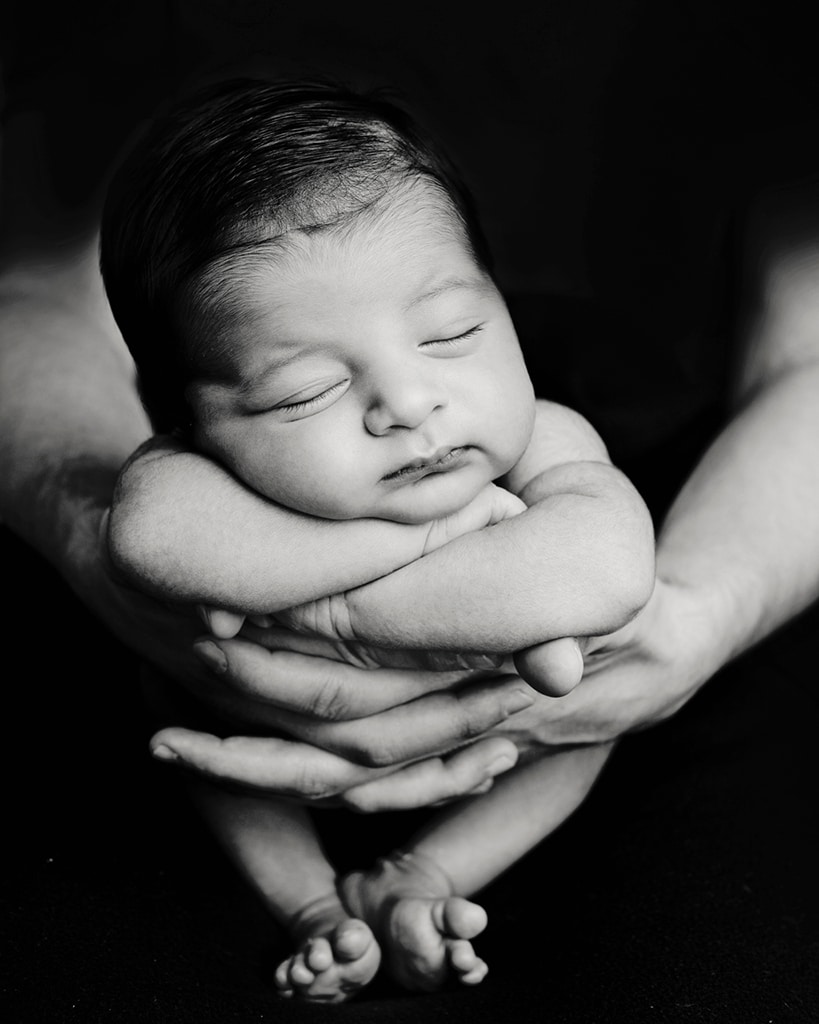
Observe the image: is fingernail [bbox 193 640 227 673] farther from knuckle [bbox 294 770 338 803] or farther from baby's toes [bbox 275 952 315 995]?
baby's toes [bbox 275 952 315 995]

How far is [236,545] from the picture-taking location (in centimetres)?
88

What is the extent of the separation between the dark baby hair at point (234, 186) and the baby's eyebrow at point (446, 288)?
1.4 inches

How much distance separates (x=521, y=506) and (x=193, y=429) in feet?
0.93

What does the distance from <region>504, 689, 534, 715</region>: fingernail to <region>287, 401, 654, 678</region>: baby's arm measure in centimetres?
11

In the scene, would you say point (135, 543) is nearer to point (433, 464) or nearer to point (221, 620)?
point (221, 620)

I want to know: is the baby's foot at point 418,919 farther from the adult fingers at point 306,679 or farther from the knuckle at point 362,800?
the adult fingers at point 306,679

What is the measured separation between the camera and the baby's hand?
3.03ft

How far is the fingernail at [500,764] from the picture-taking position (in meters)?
1.00

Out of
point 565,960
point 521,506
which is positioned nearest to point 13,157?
point 521,506

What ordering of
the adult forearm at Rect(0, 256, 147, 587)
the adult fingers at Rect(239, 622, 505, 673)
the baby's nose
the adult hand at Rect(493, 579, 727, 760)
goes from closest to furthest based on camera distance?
the baby's nose, the adult fingers at Rect(239, 622, 505, 673), the adult hand at Rect(493, 579, 727, 760), the adult forearm at Rect(0, 256, 147, 587)

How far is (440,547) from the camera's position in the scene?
3.00ft

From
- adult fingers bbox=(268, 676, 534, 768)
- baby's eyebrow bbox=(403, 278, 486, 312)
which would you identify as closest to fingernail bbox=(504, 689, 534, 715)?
adult fingers bbox=(268, 676, 534, 768)

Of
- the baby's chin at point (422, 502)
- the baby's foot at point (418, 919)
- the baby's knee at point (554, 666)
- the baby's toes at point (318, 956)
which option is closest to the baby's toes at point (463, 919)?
the baby's foot at point (418, 919)

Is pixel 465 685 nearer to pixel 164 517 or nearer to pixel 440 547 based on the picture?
pixel 440 547
